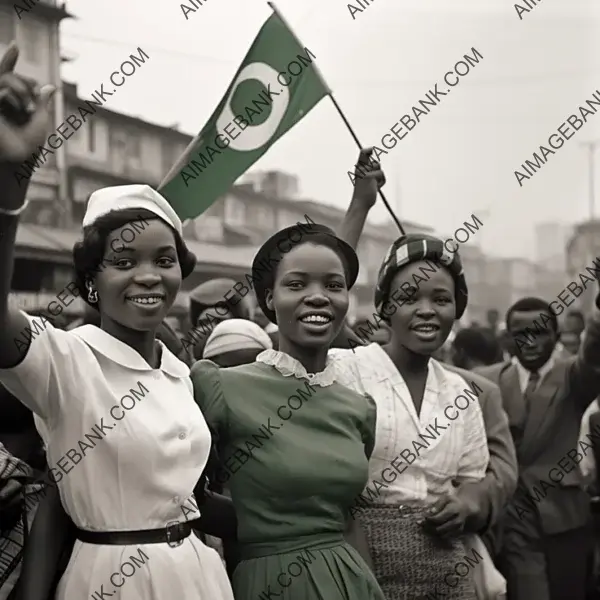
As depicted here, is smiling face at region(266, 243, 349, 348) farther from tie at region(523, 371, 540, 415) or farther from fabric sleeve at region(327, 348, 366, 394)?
tie at region(523, 371, 540, 415)

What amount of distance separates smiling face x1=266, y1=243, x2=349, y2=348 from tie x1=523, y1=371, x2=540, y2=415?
205 cm

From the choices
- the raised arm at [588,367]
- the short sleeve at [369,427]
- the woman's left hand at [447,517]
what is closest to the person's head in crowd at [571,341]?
the raised arm at [588,367]

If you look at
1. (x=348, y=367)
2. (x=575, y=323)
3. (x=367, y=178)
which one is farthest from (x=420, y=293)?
(x=575, y=323)

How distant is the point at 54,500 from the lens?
2.10m

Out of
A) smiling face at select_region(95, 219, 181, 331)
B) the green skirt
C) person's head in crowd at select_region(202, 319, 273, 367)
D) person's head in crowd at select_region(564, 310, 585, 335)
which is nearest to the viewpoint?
smiling face at select_region(95, 219, 181, 331)

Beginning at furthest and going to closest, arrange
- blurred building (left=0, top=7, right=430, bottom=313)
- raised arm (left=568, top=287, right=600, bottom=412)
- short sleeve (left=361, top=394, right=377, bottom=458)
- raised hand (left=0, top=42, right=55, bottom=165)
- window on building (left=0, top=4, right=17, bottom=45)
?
window on building (left=0, top=4, right=17, bottom=45)
blurred building (left=0, top=7, right=430, bottom=313)
raised arm (left=568, top=287, right=600, bottom=412)
short sleeve (left=361, top=394, right=377, bottom=458)
raised hand (left=0, top=42, right=55, bottom=165)

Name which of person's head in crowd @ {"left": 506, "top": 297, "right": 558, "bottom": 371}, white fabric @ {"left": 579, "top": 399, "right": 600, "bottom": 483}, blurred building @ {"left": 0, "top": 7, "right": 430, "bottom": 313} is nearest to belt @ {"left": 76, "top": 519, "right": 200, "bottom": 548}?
person's head in crowd @ {"left": 506, "top": 297, "right": 558, "bottom": 371}

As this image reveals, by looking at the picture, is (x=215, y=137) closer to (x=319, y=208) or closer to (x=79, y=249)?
(x=79, y=249)

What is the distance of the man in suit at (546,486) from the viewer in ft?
13.8

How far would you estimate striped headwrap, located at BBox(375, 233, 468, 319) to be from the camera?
111 inches

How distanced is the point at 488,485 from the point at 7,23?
1796 centimetres

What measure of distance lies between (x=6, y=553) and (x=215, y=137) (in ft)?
8.03

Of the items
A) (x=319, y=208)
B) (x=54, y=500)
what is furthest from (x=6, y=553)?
(x=319, y=208)

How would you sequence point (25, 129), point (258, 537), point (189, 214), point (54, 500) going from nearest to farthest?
point (25, 129) → point (54, 500) → point (258, 537) → point (189, 214)
